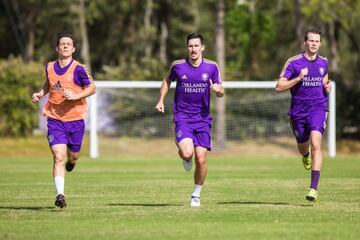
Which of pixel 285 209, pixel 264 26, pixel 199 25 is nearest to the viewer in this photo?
pixel 285 209

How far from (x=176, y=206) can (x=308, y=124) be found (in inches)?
94.5

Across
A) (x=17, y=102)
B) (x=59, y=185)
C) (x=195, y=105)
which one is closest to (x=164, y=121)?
(x=17, y=102)

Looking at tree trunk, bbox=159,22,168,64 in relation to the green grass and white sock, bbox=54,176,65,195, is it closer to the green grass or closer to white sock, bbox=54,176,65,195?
the green grass

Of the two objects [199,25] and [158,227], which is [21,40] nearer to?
[199,25]

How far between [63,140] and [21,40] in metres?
46.8

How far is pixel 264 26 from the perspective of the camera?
163 feet

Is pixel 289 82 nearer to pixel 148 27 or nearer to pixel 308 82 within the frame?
pixel 308 82

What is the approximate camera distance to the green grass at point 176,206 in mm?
10406

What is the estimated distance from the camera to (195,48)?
43.0 ft

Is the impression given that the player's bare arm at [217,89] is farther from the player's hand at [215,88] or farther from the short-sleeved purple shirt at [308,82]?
the short-sleeved purple shirt at [308,82]

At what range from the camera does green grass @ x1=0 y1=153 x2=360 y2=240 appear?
10.4 metres

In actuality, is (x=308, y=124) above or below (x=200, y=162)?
above

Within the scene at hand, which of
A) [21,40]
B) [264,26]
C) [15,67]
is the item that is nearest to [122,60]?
[21,40]

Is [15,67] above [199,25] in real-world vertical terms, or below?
below
